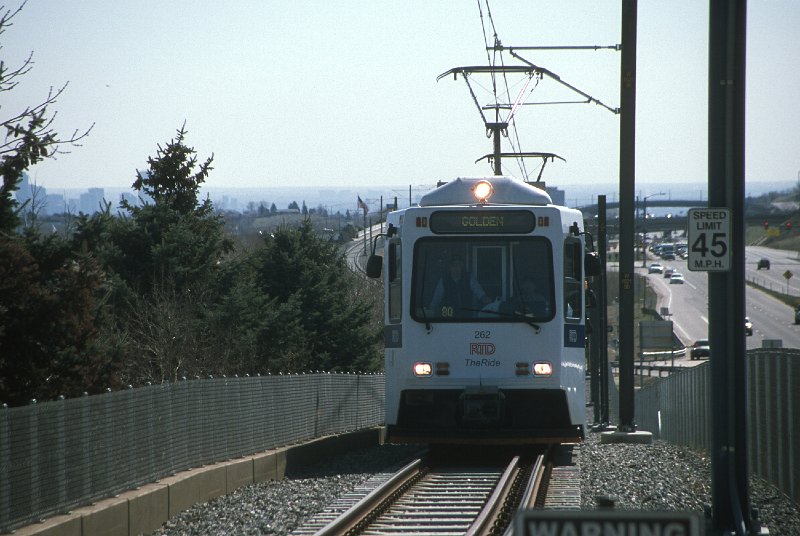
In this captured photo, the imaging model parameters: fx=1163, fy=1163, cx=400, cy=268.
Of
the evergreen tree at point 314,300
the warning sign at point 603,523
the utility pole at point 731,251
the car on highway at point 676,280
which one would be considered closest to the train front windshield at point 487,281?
the utility pole at point 731,251

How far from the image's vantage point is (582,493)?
12969mm

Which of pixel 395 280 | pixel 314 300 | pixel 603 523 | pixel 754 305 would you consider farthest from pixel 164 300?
pixel 754 305

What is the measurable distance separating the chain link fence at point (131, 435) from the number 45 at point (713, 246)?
18.6ft

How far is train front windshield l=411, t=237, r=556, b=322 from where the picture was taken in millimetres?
15898

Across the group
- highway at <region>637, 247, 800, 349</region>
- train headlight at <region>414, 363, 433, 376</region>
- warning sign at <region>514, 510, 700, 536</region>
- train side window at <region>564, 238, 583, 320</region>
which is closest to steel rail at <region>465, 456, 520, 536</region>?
train headlight at <region>414, 363, 433, 376</region>

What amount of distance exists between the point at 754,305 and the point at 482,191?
88.8 meters

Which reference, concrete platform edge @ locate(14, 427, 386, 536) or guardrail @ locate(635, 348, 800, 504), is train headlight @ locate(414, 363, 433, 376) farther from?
guardrail @ locate(635, 348, 800, 504)

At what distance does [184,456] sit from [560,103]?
14797mm

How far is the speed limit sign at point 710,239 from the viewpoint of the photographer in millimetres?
10547

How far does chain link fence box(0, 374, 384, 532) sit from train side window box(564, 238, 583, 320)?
14.5 feet

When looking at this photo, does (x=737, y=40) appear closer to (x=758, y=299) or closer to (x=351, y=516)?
(x=351, y=516)

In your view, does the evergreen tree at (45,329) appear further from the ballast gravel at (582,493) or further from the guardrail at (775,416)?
the guardrail at (775,416)

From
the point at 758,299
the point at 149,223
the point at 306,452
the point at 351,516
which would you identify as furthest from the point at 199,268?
the point at 758,299

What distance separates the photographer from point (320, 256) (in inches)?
1809
